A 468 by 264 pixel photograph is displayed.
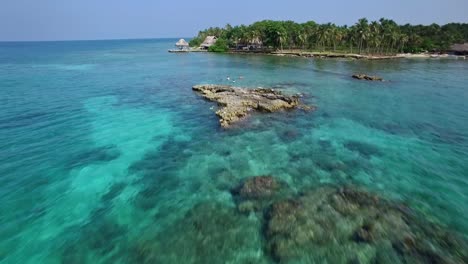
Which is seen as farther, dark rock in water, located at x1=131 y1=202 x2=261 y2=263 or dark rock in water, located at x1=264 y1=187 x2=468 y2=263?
dark rock in water, located at x1=131 y1=202 x2=261 y2=263

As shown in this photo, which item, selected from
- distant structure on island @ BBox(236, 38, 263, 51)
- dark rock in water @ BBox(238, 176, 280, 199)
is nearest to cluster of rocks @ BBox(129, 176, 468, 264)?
dark rock in water @ BBox(238, 176, 280, 199)

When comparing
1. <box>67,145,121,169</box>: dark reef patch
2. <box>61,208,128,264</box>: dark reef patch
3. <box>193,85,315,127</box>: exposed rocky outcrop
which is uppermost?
<box>193,85,315,127</box>: exposed rocky outcrop

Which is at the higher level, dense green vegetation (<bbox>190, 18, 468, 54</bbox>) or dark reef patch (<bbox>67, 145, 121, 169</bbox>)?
dense green vegetation (<bbox>190, 18, 468, 54</bbox>)

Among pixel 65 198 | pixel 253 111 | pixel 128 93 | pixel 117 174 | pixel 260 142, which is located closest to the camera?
pixel 65 198

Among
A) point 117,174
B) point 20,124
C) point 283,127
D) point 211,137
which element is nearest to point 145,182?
point 117,174

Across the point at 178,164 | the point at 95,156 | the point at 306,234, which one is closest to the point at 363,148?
the point at 306,234

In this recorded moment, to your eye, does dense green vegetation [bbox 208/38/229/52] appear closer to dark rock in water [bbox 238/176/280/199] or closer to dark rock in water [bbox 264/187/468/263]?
dark rock in water [bbox 238/176/280/199]

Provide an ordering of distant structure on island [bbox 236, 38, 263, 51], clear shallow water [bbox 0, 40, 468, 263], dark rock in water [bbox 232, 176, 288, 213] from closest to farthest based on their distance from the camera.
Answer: clear shallow water [bbox 0, 40, 468, 263], dark rock in water [bbox 232, 176, 288, 213], distant structure on island [bbox 236, 38, 263, 51]

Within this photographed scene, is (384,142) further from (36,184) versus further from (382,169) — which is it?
(36,184)
